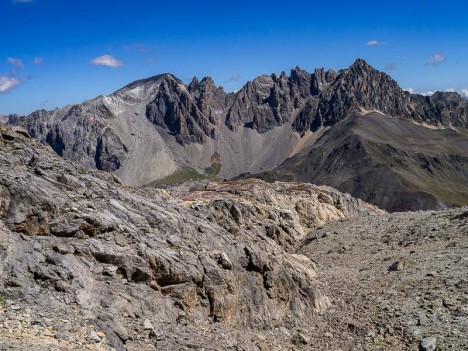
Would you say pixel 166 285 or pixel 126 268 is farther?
pixel 166 285

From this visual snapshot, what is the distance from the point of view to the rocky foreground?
62.6 feet

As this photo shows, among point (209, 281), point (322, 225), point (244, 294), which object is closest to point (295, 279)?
point (244, 294)

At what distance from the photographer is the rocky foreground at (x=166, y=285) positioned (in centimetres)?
1909

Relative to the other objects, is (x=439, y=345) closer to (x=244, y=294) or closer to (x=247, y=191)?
(x=244, y=294)

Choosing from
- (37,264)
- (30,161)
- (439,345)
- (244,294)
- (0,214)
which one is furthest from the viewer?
(30,161)

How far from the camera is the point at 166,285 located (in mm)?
24922

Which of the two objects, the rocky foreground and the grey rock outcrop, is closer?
the rocky foreground

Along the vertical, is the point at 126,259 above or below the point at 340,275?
above

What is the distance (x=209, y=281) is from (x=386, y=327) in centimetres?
1127

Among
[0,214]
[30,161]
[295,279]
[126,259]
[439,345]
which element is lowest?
[439,345]

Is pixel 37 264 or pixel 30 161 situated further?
pixel 30 161

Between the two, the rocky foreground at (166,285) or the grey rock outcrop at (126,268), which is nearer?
the rocky foreground at (166,285)

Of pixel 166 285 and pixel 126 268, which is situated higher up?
pixel 126 268

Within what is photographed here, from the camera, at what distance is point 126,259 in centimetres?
2414
